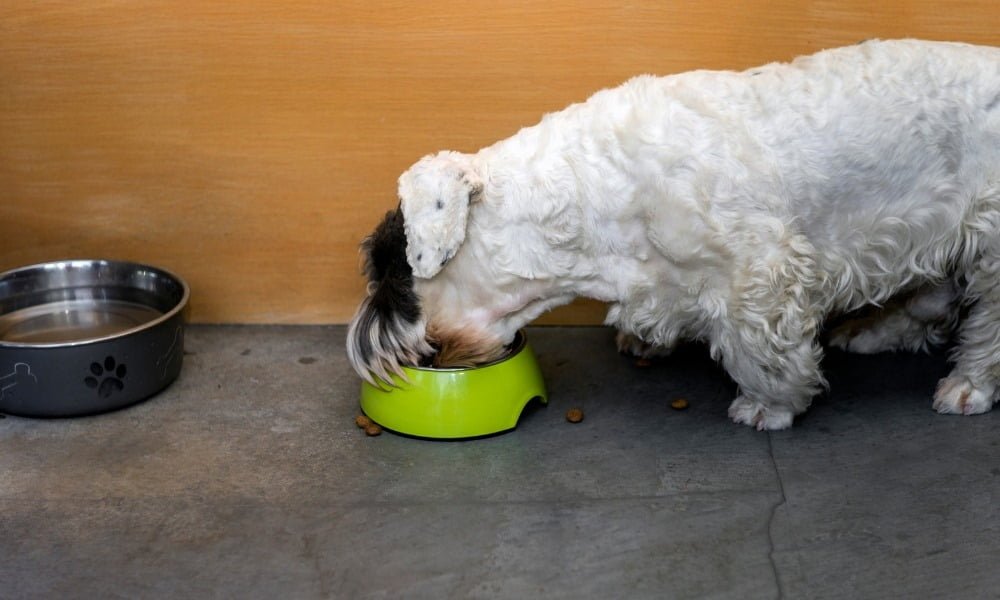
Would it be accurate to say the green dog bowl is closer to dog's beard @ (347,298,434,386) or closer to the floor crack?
dog's beard @ (347,298,434,386)

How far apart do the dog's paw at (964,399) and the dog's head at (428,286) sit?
1.49 meters

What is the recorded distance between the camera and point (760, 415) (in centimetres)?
342

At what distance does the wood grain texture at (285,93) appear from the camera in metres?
3.86

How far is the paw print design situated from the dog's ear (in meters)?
1.16

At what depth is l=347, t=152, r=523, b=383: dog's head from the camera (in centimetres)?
302

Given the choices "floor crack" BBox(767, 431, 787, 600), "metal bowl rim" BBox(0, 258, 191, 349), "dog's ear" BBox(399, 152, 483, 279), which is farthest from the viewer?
"metal bowl rim" BBox(0, 258, 191, 349)

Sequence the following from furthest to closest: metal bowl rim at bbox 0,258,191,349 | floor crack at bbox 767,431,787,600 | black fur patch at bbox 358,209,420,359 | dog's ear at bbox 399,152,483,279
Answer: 1. metal bowl rim at bbox 0,258,191,349
2. black fur patch at bbox 358,209,420,359
3. dog's ear at bbox 399,152,483,279
4. floor crack at bbox 767,431,787,600

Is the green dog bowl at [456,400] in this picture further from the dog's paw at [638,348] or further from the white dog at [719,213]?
the dog's paw at [638,348]

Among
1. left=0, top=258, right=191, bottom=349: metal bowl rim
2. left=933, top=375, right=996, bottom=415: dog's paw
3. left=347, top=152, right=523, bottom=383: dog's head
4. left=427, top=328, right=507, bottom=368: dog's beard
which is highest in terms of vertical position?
left=347, top=152, right=523, bottom=383: dog's head

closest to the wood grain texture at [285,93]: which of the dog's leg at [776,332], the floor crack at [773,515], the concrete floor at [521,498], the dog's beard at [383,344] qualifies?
the concrete floor at [521,498]

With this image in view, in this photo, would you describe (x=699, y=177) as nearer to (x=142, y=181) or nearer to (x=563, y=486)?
(x=563, y=486)

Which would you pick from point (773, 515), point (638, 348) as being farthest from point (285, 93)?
point (773, 515)

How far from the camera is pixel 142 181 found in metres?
4.11

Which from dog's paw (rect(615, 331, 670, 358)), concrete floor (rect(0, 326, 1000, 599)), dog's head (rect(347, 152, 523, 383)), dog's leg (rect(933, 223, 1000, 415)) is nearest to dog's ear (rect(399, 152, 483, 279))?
dog's head (rect(347, 152, 523, 383))
